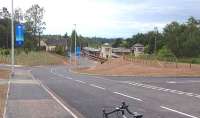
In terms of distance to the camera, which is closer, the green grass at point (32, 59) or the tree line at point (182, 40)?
the tree line at point (182, 40)

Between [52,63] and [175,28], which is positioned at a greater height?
[175,28]

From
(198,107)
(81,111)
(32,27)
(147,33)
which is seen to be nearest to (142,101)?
(198,107)

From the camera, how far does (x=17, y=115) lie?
17.4 meters

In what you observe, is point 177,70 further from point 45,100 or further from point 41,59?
point 41,59

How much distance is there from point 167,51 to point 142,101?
266 feet

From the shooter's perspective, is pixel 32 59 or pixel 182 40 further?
pixel 32 59

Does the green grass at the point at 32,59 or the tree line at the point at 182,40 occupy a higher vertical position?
the tree line at the point at 182,40

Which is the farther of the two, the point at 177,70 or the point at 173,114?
the point at 177,70

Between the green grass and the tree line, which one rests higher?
the tree line

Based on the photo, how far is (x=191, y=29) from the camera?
11369 centimetres

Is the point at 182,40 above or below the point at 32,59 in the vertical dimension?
above

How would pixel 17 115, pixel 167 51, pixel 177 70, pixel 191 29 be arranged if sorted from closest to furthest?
1. pixel 17 115
2. pixel 177 70
3. pixel 167 51
4. pixel 191 29

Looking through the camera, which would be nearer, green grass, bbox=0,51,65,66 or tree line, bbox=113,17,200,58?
tree line, bbox=113,17,200,58

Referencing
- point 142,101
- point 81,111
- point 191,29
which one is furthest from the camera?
point 191,29
